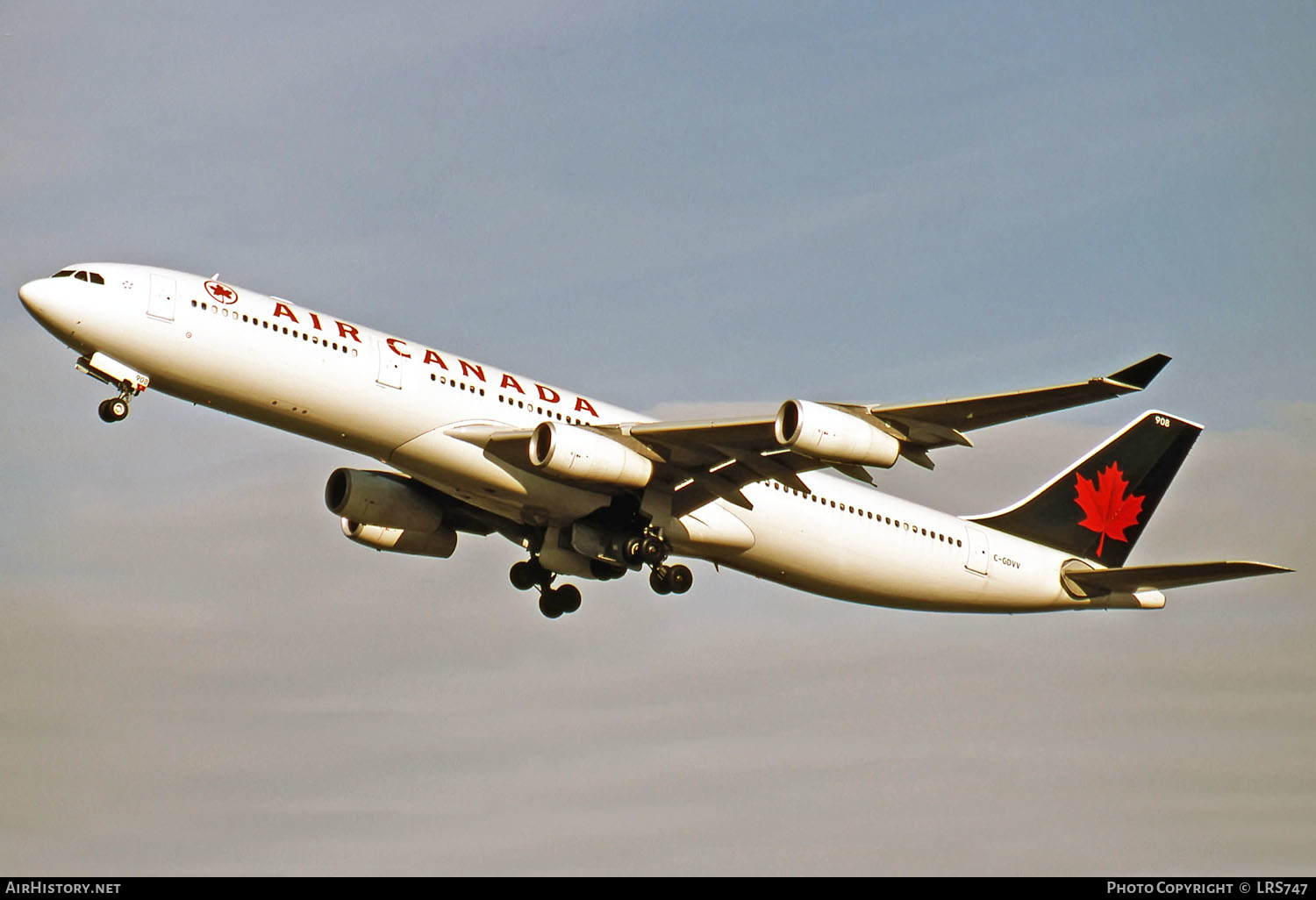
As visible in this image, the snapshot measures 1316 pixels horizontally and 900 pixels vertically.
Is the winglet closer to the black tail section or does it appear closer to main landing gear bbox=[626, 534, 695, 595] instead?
main landing gear bbox=[626, 534, 695, 595]

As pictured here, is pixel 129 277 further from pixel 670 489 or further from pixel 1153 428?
pixel 1153 428

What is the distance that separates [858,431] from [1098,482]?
1378 cm

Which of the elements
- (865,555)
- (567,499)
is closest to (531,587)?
(567,499)

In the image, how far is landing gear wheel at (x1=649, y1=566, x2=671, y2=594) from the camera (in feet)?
127

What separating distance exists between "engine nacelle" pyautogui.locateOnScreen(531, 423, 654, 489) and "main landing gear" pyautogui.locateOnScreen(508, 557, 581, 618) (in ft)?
23.4

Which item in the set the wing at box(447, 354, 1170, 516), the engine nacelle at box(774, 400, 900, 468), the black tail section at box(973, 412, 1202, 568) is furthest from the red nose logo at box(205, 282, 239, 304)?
the black tail section at box(973, 412, 1202, 568)

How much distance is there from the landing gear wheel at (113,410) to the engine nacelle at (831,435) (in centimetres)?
1335

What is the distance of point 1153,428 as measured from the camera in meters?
45.3

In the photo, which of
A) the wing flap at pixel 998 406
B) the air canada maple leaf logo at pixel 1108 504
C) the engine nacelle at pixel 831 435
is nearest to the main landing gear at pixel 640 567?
the engine nacelle at pixel 831 435

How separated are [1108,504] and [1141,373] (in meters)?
15.4

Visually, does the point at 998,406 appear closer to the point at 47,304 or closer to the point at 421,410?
the point at 421,410

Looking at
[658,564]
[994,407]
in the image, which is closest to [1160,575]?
[994,407]

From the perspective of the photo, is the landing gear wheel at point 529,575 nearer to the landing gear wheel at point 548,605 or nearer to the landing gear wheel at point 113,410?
the landing gear wheel at point 548,605
